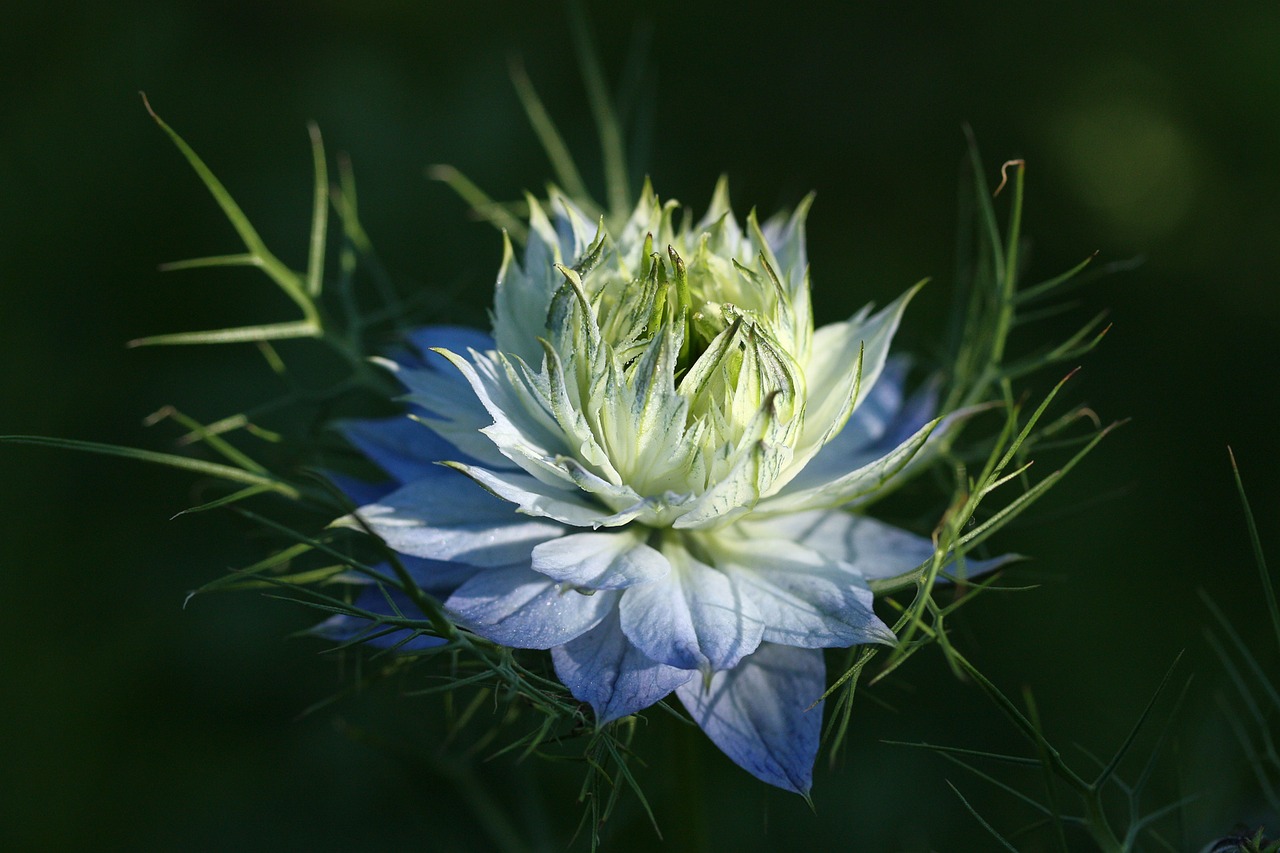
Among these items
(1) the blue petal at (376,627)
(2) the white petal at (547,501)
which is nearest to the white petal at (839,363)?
(2) the white petal at (547,501)

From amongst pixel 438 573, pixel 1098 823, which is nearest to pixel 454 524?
pixel 438 573

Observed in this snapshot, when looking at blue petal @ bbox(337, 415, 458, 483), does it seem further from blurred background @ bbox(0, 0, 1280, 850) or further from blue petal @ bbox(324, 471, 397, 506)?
blurred background @ bbox(0, 0, 1280, 850)

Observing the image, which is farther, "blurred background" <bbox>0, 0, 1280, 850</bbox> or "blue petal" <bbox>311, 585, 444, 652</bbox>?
"blurred background" <bbox>0, 0, 1280, 850</bbox>

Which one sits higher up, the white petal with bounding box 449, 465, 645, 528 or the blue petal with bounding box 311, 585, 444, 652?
the white petal with bounding box 449, 465, 645, 528

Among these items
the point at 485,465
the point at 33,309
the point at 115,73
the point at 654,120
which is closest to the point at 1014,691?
the point at 485,465

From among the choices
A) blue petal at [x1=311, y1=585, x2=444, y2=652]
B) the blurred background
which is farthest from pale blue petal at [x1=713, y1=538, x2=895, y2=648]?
the blurred background

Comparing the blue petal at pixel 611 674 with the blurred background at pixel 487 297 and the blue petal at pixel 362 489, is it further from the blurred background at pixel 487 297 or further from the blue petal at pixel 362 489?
the blurred background at pixel 487 297

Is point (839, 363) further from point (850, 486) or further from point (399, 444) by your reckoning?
point (399, 444)
